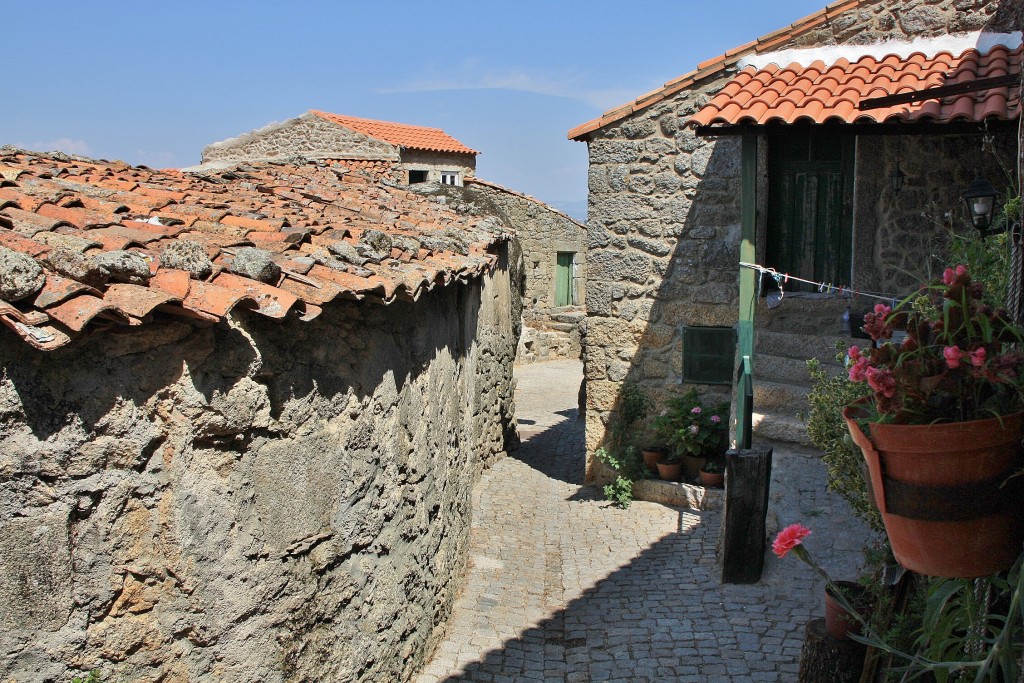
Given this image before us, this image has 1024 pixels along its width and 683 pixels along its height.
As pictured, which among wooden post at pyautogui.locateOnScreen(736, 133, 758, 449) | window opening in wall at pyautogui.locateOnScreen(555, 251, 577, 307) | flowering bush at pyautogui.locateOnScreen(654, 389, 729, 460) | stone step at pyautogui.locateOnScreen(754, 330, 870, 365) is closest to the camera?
wooden post at pyautogui.locateOnScreen(736, 133, 758, 449)

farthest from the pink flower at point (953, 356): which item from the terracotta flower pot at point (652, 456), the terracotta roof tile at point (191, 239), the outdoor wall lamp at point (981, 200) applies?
the terracotta flower pot at point (652, 456)

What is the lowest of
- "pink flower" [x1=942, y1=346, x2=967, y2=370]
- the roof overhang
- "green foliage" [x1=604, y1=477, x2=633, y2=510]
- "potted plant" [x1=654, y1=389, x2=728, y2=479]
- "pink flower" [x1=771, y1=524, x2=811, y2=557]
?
"green foliage" [x1=604, y1=477, x2=633, y2=510]

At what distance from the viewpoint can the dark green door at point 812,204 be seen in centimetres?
782

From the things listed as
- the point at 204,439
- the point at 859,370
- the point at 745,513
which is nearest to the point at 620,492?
the point at 745,513

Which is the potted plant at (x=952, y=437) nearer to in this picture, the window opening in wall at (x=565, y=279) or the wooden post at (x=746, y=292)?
the wooden post at (x=746, y=292)

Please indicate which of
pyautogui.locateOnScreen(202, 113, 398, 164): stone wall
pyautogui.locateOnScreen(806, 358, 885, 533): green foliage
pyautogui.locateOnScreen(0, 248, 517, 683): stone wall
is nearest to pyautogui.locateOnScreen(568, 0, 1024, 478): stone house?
pyautogui.locateOnScreen(806, 358, 885, 533): green foliage

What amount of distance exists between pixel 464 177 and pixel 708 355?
1354 cm

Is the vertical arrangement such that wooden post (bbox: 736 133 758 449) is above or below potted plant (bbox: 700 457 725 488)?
above

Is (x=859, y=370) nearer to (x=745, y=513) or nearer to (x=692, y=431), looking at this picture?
(x=745, y=513)

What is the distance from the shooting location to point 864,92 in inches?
253

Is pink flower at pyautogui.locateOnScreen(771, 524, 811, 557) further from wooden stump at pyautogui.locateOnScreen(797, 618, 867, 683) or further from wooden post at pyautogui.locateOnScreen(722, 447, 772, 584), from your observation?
wooden post at pyautogui.locateOnScreen(722, 447, 772, 584)

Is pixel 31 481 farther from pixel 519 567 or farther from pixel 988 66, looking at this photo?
pixel 988 66

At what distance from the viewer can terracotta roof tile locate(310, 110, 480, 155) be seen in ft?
66.1

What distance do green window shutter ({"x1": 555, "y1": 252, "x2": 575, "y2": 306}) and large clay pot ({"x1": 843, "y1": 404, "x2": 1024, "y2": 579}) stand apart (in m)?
18.5
